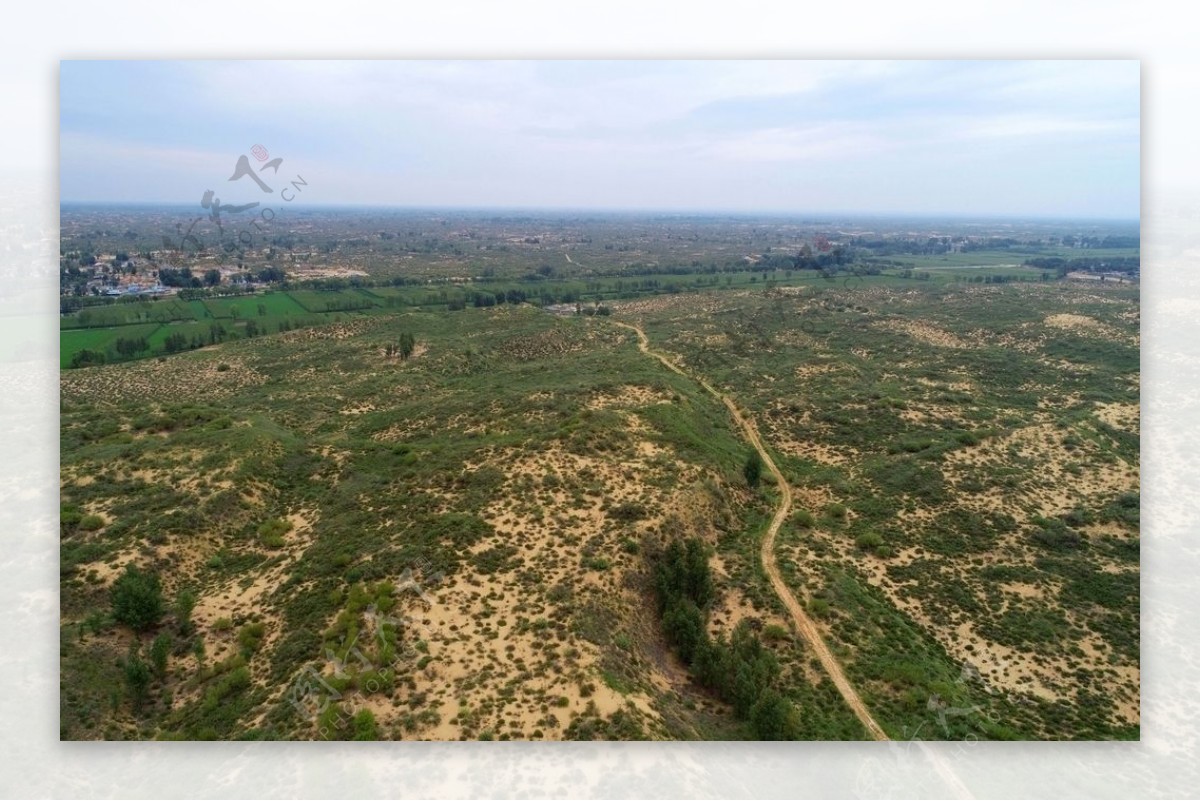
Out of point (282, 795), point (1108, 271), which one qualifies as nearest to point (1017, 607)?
point (282, 795)

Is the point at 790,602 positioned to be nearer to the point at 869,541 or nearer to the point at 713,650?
the point at 713,650

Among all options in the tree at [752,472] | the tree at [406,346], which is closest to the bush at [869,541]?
the tree at [752,472]

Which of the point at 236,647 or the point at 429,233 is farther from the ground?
the point at 429,233

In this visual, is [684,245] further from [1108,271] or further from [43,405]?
[43,405]

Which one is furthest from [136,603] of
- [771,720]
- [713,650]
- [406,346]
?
[406,346]

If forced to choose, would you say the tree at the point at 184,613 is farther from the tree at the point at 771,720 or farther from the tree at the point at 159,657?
the tree at the point at 771,720

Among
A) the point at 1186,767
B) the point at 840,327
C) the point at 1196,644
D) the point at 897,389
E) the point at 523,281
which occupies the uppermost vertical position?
the point at 523,281
